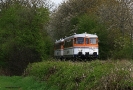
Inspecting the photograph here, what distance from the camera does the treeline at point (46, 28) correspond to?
32406 mm

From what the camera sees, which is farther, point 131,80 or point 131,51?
point 131,51

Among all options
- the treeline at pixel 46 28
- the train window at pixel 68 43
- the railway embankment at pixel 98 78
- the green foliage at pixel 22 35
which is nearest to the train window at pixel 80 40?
the train window at pixel 68 43

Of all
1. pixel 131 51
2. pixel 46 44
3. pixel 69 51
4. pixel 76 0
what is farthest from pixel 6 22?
pixel 76 0

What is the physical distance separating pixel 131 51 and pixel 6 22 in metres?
13.8

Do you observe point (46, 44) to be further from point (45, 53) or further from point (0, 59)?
point (0, 59)

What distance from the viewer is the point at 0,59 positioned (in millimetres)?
34875

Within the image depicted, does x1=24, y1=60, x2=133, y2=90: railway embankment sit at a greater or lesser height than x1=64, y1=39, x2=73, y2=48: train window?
lesser

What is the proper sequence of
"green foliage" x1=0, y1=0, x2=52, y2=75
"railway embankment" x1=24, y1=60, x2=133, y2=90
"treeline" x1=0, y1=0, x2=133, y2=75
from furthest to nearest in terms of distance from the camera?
"treeline" x1=0, y1=0, x2=133, y2=75
"green foliage" x1=0, y1=0, x2=52, y2=75
"railway embankment" x1=24, y1=60, x2=133, y2=90

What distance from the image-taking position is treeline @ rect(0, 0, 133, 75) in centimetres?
3241

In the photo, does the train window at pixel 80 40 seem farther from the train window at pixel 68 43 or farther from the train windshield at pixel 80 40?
the train window at pixel 68 43

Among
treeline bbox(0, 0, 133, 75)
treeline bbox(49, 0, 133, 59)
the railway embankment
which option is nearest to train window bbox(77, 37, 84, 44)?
treeline bbox(0, 0, 133, 75)

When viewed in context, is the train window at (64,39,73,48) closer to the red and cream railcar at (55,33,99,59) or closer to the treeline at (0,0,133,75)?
the red and cream railcar at (55,33,99,59)

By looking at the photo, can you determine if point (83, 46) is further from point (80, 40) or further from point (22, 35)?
point (22, 35)

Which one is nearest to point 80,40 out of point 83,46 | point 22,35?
point 83,46
